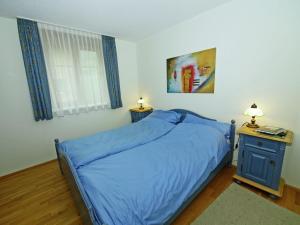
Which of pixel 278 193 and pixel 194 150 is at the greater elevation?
pixel 194 150

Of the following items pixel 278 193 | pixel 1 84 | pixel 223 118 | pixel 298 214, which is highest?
pixel 1 84

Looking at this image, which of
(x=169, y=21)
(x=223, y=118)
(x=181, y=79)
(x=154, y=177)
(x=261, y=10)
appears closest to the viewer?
(x=154, y=177)

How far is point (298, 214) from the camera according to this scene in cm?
150

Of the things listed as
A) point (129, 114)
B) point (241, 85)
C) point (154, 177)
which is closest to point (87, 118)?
point (129, 114)

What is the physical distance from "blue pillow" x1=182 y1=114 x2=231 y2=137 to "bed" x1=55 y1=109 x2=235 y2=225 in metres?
0.08

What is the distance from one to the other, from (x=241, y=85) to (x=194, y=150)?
4.02ft

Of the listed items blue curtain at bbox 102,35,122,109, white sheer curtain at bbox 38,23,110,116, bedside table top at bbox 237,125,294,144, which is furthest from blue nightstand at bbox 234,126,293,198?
white sheer curtain at bbox 38,23,110,116

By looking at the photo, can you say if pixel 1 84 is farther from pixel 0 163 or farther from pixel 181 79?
pixel 181 79

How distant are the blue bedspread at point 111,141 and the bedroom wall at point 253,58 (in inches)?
36.2

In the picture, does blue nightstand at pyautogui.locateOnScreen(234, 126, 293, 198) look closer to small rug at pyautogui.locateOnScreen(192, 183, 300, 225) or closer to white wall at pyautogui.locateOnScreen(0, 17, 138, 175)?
small rug at pyautogui.locateOnScreen(192, 183, 300, 225)

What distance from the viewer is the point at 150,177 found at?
130 cm

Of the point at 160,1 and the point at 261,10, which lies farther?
the point at 160,1

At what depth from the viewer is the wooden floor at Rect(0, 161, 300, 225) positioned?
1.58m

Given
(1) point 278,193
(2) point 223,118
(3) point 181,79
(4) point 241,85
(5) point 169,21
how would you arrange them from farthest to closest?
(3) point 181,79, (5) point 169,21, (2) point 223,118, (4) point 241,85, (1) point 278,193
